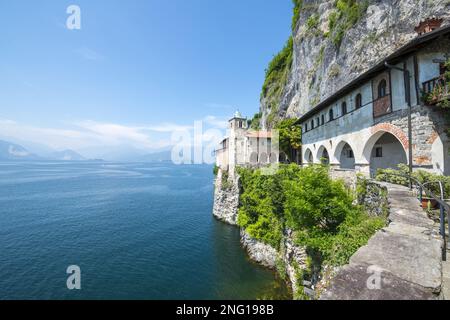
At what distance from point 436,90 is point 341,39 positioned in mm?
20577

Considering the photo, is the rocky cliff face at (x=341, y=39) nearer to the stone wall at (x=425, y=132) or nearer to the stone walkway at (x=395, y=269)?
the stone wall at (x=425, y=132)

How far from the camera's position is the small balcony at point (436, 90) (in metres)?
9.46

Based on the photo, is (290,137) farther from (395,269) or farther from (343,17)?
(395,269)

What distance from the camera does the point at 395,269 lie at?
3812 mm

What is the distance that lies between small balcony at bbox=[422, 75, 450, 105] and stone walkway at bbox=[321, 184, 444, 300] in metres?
7.59

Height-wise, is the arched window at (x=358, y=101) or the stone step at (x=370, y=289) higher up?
the arched window at (x=358, y=101)

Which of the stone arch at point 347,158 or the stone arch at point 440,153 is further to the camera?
the stone arch at point 347,158

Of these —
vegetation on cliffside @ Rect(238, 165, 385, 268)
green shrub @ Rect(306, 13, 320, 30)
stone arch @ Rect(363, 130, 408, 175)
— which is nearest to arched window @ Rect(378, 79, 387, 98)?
stone arch @ Rect(363, 130, 408, 175)

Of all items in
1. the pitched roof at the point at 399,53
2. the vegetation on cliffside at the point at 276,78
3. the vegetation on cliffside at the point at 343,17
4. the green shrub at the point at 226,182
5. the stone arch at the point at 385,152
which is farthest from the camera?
the vegetation on cliffside at the point at 276,78

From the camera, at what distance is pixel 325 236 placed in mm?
10984

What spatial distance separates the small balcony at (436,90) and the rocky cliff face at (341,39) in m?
8.74

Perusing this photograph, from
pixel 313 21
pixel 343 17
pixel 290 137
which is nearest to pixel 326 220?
pixel 290 137

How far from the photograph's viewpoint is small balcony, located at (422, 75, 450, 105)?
9.46 metres

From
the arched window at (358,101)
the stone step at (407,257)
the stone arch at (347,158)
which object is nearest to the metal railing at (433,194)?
the stone step at (407,257)
